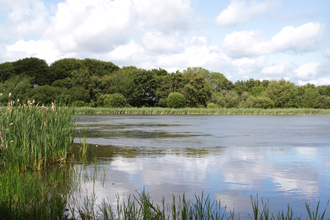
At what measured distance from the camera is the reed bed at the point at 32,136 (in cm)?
649

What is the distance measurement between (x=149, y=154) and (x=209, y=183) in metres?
3.97

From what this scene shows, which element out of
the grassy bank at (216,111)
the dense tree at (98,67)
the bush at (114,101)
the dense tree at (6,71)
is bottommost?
the grassy bank at (216,111)

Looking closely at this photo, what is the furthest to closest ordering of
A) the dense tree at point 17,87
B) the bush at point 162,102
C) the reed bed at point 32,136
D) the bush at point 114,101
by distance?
1. the bush at point 162,102
2. the bush at point 114,101
3. the dense tree at point 17,87
4. the reed bed at point 32,136

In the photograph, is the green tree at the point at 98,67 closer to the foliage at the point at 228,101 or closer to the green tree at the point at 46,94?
the green tree at the point at 46,94

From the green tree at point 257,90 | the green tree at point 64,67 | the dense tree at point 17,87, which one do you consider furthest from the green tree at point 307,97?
the dense tree at point 17,87

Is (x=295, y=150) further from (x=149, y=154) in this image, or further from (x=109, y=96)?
(x=109, y=96)

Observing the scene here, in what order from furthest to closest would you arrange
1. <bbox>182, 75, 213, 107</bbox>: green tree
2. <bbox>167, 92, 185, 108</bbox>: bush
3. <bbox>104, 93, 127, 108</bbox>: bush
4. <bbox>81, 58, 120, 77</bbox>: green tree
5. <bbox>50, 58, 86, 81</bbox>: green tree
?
<bbox>81, 58, 120, 77</bbox>: green tree < <bbox>50, 58, 86, 81</bbox>: green tree < <bbox>182, 75, 213, 107</bbox>: green tree < <bbox>167, 92, 185, 108</bbox>: bush < <bbox>104, 93, 127, 108</bbox>: bush

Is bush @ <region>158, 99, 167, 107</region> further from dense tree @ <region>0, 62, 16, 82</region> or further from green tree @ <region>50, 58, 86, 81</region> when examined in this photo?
dense tree @ <region>0, 62, 16, 82</region>

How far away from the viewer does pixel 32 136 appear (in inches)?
283

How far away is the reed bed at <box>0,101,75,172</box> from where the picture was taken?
6488 mm

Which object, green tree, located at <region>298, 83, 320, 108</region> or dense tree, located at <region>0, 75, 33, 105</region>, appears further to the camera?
green tree, located at <region>298, 83, 320, 108</region>

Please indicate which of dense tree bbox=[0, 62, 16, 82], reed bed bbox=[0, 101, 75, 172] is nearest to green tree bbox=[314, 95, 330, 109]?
dense tree bbox=[0, 62, 16, 82]

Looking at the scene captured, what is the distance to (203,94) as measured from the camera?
65938 millimetres

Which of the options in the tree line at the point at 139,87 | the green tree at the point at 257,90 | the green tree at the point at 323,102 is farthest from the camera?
the green tree at the point at 257,90
